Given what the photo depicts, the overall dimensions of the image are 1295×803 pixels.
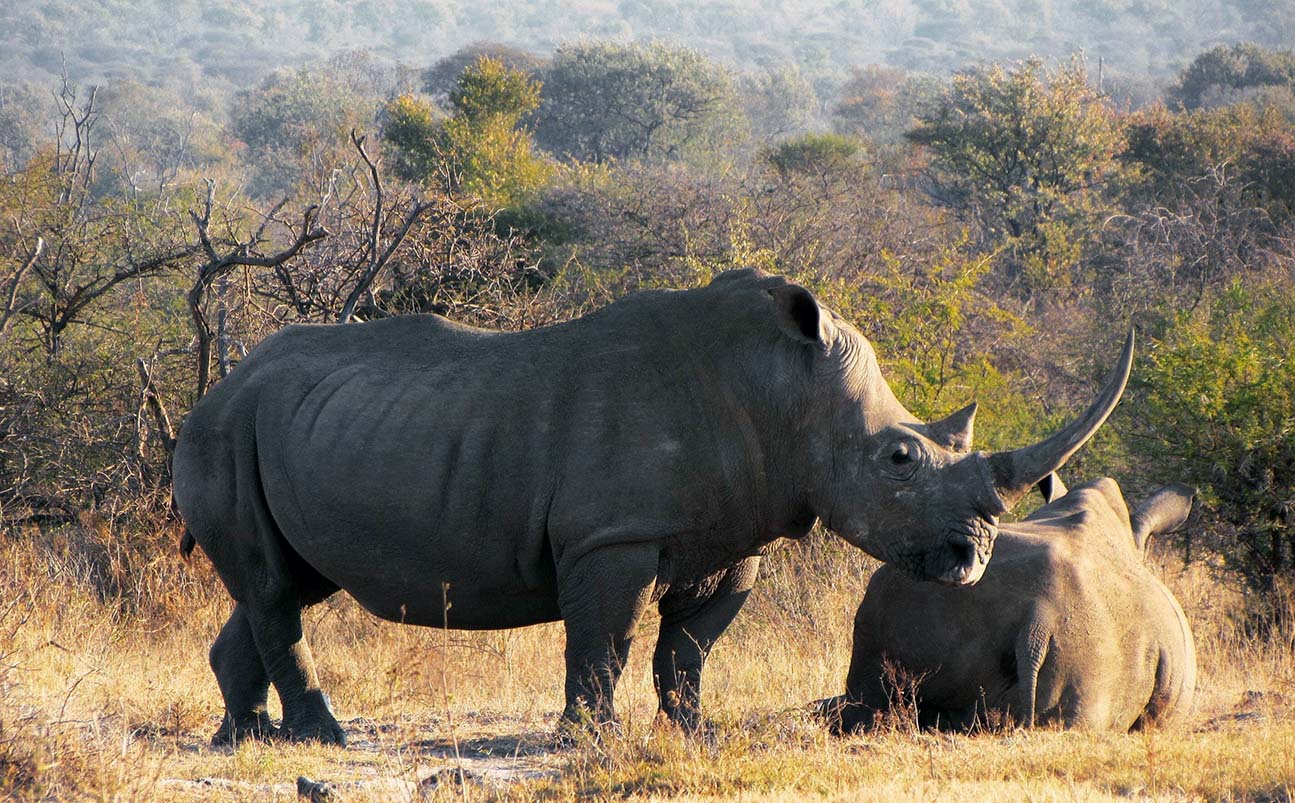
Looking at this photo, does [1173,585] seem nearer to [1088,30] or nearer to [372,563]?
[372,563]

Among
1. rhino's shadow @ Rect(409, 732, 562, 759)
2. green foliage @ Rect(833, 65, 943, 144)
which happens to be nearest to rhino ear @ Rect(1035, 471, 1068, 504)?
rhino's shadow @ Rect(409, 732, 562, 759)

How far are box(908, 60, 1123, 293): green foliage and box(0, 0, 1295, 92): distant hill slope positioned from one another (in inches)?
2588

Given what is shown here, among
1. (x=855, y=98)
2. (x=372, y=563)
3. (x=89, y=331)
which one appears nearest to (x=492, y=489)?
(x=372, y=563)

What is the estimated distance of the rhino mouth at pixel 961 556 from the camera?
6.12m

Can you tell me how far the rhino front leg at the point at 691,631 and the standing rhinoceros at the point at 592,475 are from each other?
0.4 inches

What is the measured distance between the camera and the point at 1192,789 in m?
5.65

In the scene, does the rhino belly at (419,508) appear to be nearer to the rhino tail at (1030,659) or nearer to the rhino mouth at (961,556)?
the rhino mouth at (961,556)

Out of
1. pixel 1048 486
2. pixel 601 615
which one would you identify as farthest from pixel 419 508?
pixel 1048 486

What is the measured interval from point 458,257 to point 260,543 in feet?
21.1

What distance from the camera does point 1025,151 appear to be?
32125 mm

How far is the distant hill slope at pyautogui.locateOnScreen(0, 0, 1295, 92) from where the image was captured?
103 meters

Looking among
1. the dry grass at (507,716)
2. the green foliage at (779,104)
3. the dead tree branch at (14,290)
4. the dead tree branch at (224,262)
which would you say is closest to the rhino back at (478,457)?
the dry grass at (507,716)

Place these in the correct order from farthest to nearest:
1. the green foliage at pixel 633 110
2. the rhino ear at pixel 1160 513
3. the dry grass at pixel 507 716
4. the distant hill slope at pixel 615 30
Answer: the distant hill slope at pixel 615 30 < the green foliage at pixel 633 110 < the rhino ear at pixel 1160 513 < the dry grass at pixel 507 716

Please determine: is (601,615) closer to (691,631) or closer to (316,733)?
(691,631)
